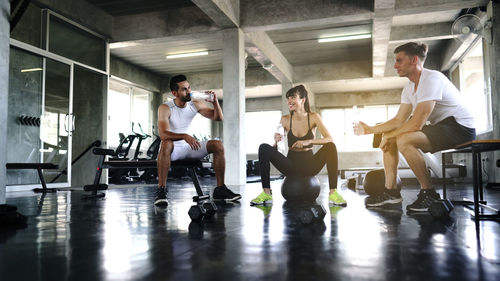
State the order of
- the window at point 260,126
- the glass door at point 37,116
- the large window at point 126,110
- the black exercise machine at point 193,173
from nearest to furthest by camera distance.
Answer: the black exercise machine at point 193,173, the glass door at point 37,116, the large window at point 126,110, the window at point 260,126

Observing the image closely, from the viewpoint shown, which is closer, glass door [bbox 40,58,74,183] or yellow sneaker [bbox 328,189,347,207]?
yellow sneaker [bbox 328,189,347,207]

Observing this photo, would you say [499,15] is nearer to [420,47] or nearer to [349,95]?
[420,47]

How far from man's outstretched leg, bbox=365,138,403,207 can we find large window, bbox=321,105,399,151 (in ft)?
41.2

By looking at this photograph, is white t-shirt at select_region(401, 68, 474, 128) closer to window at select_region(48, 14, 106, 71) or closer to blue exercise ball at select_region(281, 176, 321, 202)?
blue exercise ball at select_region(281, 176, 321, 202)

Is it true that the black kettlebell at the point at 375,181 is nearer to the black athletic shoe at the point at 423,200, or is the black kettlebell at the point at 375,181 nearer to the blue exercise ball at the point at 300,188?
the blue exercise ball at the point at 300,188

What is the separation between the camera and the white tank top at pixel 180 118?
360 centimetres

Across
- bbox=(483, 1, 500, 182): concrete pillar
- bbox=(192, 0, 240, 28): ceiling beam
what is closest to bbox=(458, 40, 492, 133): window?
bbox=(483, 1, 500, 182): concrete pillar

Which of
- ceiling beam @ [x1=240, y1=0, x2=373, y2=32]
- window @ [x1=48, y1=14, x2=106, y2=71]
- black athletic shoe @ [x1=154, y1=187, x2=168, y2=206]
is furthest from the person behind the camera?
window @ [x1=48, y1=14, x2=106, y2=71]

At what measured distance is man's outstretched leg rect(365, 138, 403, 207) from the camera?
3002 millimetres

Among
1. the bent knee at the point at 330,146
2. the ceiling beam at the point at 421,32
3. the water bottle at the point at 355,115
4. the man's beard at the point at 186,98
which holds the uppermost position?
the ceiling beam at the point at 421,32

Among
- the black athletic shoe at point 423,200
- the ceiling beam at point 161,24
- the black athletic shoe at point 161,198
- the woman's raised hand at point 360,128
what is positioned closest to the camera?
the black athletic shoe at point 423,200

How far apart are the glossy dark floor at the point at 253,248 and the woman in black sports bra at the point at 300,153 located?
2.51 ft

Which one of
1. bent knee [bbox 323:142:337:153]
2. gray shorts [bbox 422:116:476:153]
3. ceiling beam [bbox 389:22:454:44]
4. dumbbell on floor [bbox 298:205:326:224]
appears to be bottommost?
dumbbell on floor [bbox 298:205:326:224]

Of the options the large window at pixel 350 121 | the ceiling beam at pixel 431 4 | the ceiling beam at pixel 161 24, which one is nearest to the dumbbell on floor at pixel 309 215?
the ceiling beam at pixel 431 4
